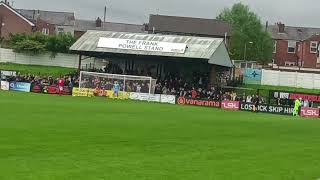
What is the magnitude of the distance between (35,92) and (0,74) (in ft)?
22.8

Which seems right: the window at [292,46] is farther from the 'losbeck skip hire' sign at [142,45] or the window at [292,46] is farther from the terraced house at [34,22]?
the 'losbeck skip hire' sign at [142,45]

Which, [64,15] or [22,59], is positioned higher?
[64,15]

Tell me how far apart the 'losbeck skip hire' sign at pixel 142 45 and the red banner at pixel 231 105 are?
11.8 meters

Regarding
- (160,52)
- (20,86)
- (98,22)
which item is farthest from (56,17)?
(160,52)

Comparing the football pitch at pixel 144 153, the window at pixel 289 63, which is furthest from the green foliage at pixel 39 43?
the football pitch at pixel 144 153

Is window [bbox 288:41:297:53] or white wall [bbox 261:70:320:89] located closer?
white wall [bbox 261:70:320:89]

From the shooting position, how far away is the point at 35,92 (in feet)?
223

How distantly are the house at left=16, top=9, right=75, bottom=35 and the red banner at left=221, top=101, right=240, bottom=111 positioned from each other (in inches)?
2361

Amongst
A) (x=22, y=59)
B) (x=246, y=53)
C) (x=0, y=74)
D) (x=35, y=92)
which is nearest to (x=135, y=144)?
(x=35, y=92)

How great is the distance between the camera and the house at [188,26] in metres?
101

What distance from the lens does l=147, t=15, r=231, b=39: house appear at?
331ft

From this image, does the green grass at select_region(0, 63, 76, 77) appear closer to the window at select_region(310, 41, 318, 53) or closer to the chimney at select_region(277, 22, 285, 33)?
the window at select_region(310, 41, 318, 53)

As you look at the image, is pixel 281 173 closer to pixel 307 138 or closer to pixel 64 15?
pixel 307 138

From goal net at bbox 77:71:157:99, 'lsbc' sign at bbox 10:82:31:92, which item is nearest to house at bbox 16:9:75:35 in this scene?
'lsbc' sign at bbox 10:82:31:92
